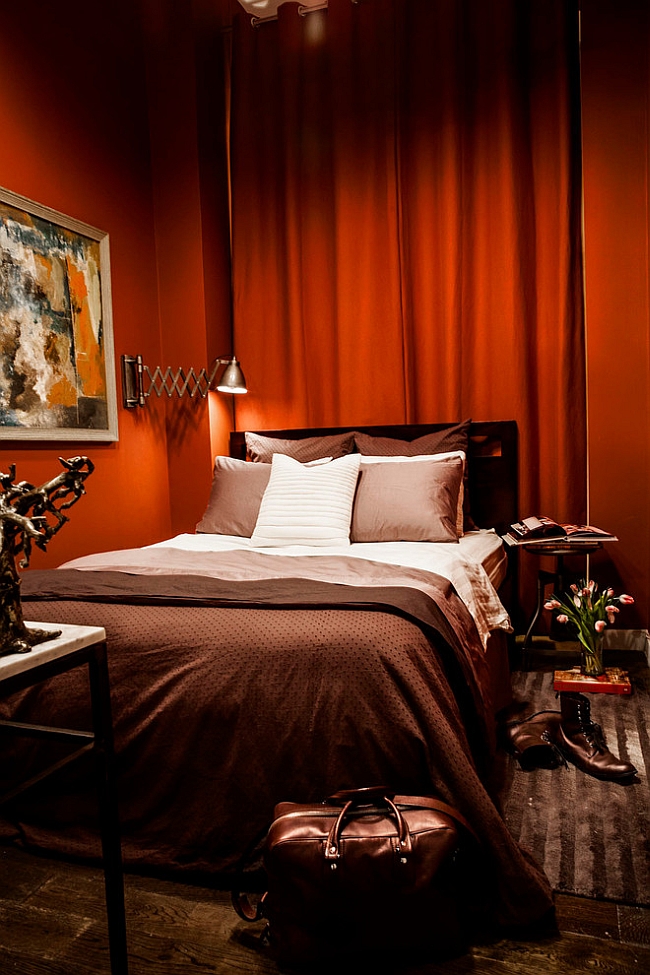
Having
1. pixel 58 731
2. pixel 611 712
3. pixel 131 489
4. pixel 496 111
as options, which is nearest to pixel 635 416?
pixel 611 712

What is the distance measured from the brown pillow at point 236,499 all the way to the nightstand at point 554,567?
1.15 metres

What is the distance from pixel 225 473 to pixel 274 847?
210cm

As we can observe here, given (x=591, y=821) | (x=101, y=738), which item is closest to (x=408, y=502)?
(x=591, y=821)

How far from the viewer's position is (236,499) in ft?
10.1

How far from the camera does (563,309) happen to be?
319 centimetres

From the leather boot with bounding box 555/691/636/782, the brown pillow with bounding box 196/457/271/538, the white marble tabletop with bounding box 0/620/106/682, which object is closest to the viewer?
the white marble tabletop with bounding box 0/620/106/682

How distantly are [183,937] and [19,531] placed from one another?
886 millimetres

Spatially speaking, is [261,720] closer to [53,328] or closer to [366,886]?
[366,886]

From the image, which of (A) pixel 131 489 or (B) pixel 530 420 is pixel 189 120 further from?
(B) pixel 530 420

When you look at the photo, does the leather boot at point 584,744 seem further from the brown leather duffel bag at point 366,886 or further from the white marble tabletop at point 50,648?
the white marble tabletop at point 50,648

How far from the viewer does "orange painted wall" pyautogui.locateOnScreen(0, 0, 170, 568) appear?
114 inches

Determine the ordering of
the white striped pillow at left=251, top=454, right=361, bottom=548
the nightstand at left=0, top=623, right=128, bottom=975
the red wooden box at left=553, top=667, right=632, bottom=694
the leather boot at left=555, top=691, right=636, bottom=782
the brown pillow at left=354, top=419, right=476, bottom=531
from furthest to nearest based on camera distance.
→ the brown pillow at left=354, top=419, right=476, bottom=531 → the white striped pillow at left=251, top=454, right=361, bottom=548 → the red wooden box at left=553, top=667, right=632, bottom=694 → the leather boot at left=555, top=691, right=636, bottom=782 → the nightstand at left=0, top=623, right=128, bottom=975

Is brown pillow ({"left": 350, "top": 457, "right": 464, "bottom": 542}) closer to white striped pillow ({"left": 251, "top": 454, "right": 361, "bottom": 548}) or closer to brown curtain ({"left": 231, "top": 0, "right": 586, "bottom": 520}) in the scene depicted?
white striped pillow ({"left": 251, "top": 454, "right": 361, "bottom": 548})

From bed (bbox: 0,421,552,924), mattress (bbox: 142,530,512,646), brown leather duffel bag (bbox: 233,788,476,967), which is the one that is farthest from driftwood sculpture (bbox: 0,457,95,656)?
mattress (bbox: 142,530,512,646)
